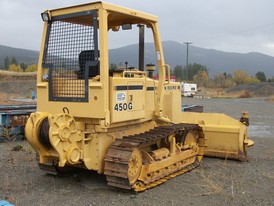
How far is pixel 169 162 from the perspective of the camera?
23.3 feet

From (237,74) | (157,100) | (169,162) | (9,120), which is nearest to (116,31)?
(157,100)

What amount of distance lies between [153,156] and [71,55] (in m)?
2.26

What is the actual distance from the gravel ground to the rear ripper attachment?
19cm

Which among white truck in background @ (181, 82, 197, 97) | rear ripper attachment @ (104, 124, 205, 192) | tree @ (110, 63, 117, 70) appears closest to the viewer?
rear ripper attachment @ (104, 124, 205, 192)

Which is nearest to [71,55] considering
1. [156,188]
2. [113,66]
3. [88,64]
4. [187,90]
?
[88,64]

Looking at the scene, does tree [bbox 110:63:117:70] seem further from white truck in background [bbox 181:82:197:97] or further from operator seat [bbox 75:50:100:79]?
white truck in background [bbox 181:82:197:97]

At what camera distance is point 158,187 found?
21.6ft

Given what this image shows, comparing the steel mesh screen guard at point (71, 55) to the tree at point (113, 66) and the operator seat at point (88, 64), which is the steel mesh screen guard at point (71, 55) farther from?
the tree at point (113, 66)

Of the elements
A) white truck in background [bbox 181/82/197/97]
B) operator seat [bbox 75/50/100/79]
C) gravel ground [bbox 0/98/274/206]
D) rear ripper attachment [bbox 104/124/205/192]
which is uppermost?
operator seat [bbox 75/50/100/79]

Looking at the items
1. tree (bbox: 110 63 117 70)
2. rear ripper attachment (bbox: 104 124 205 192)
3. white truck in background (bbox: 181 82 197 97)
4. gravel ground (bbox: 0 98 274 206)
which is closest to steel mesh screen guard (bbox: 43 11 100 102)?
tree (bbox: 110 63 117 70)

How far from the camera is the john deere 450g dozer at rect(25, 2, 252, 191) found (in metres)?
5.93

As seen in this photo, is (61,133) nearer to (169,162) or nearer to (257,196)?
(169,162)

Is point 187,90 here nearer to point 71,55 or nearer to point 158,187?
point 158,187

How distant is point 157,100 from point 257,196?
8.13 feet
